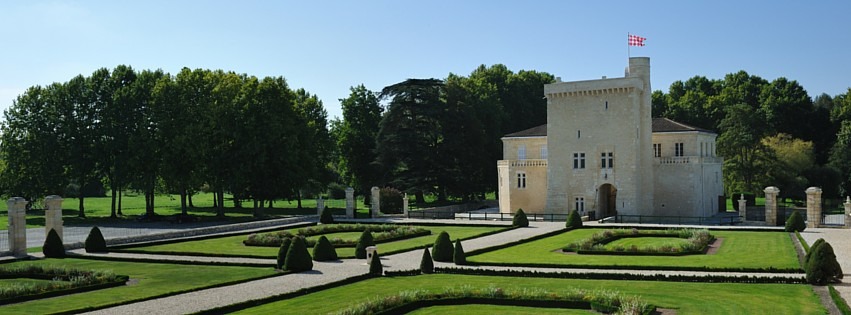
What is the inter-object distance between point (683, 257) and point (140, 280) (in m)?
21.6

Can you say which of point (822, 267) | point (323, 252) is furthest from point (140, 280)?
point (822, 267)

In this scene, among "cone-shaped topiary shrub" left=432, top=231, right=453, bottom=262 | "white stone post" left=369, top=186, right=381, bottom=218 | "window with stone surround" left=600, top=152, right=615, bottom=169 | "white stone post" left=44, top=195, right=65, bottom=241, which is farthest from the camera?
"white stone post" left=369, top=186, right=381, bottom=218

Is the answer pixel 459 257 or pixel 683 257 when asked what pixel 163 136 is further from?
pixel 683 257

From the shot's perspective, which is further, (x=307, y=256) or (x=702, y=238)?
(x=702, y=238)

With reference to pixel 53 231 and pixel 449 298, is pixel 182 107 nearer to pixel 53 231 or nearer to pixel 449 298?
pixel 53 231

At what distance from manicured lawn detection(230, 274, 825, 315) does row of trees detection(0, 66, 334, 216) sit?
34768mm

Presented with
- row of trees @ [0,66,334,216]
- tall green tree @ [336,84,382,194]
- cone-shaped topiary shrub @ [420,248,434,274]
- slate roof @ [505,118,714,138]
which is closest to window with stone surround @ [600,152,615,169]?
slate roof @ [505,118,714,138]

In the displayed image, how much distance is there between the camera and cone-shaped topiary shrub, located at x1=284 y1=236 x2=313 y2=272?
97.5 feet

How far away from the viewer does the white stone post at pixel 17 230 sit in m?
36.3

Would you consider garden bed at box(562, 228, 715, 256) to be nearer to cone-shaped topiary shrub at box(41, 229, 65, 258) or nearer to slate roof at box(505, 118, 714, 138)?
slate roof at box(505, 118, 714, 138)

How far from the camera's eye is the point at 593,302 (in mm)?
21375

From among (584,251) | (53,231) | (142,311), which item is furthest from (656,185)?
(142,311)

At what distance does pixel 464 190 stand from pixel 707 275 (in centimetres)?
4546

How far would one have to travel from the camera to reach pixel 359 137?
77.6 meters
